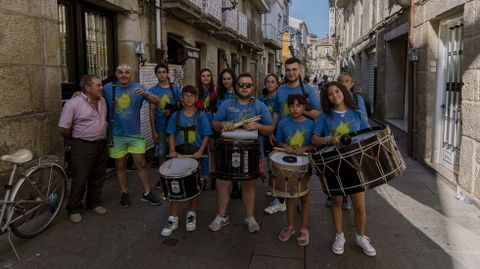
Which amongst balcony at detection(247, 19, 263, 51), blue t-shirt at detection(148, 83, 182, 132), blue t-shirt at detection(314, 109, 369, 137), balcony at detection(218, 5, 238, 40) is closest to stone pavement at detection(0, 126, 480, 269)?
blue t-shirt at detection(314, 109, 369, 137)

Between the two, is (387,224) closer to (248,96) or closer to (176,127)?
(248,96)

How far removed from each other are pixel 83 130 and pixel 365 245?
3072 millimetres

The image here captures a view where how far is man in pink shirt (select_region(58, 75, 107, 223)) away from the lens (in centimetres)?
422

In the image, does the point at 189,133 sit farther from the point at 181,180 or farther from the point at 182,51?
the point at 182,51

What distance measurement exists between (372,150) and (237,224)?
181cm

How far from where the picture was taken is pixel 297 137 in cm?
387

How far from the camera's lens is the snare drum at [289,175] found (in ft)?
11.6

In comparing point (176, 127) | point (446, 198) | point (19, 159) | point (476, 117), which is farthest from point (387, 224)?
point (19, 159)

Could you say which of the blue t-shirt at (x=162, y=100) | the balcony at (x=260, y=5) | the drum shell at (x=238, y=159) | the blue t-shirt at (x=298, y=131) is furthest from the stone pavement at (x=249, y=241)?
the balcony at (x=260, y=5)

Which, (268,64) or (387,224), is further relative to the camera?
(268,64)

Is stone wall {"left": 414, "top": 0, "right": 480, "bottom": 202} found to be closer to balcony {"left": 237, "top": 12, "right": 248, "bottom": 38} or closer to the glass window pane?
the glass window pane

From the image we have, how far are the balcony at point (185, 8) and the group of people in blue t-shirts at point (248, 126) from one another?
403 cm

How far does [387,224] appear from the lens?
434 cm

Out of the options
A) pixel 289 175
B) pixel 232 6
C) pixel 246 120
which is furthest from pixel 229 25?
pixel 289 175
